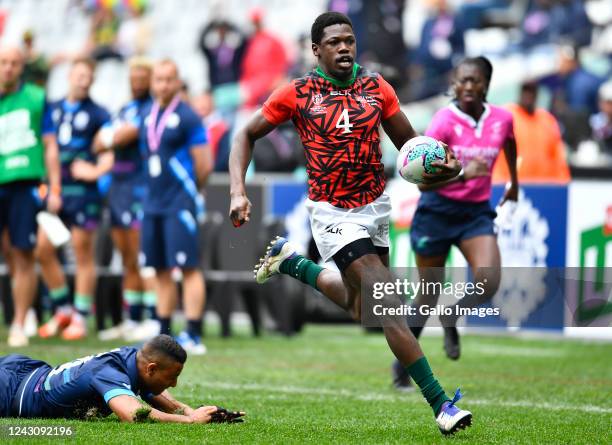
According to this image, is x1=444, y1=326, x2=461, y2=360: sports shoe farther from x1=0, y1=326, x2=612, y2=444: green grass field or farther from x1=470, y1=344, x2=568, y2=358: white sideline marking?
x1=470, y1=344, x2=568, y2=358: white sideline marking

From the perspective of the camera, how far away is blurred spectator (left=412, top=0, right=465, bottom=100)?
20.0 metres

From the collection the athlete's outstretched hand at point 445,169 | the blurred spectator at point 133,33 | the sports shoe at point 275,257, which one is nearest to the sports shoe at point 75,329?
the sports shoe at point 275,257

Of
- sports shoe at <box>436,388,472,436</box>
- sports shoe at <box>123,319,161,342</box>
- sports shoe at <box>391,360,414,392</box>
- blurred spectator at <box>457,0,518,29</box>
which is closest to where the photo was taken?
sports shoe at <box>436,388,472,436</box>

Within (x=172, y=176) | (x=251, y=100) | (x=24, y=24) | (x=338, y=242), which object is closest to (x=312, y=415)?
(x=338, y=242)

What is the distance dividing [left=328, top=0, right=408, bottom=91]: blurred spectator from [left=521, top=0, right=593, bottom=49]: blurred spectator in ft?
8.51

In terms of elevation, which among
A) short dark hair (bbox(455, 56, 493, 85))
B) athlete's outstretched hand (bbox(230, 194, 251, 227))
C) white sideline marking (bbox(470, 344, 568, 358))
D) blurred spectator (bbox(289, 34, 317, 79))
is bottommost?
white sideline marking (bbox(470, 344, 568, 358))

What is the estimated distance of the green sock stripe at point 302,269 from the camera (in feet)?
26.6

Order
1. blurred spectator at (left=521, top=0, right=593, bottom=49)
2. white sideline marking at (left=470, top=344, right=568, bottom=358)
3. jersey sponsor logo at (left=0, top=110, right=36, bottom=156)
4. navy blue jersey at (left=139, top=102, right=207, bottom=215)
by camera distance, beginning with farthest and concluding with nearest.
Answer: blurred spectator at (left=521, top=0, right=593, bottom=49) < white sideline marking at (left=470, top=344, right=568, bottom=358) < navy blue jersey at (left=139, top=102, right=207, bottom=215) < jersey sponsor logo at (left=0, top=110, right=36, bottom=156)

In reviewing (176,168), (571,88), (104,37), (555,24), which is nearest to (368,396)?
(176,168)

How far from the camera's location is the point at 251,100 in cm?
2108

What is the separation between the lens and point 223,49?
21.6m

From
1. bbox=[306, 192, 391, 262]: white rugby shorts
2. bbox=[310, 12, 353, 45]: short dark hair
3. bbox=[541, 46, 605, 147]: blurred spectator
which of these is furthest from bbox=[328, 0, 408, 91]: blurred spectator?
bbox=[306, 192, 391, 262]: white rugby shorts

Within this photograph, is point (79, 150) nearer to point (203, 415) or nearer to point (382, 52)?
point (382, 52)

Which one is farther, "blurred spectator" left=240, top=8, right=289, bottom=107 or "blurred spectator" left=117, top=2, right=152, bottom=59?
"blurred spectator" left=117, top=2, right=152, bottom=59
